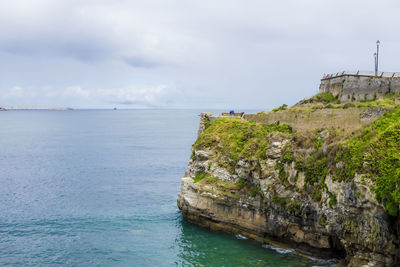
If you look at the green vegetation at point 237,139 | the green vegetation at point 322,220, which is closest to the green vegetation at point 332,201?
the green vegetation at point 322,220

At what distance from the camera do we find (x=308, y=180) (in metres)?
27.8

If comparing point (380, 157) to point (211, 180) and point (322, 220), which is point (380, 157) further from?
point (211, 180)

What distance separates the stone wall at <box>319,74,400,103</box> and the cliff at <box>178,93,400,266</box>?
1.26 m

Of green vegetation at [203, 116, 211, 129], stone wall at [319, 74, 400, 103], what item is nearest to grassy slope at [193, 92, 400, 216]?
stone wall at [319, 74, 400, 103]

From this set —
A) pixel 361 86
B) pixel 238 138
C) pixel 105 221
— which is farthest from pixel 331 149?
pixel 105 221

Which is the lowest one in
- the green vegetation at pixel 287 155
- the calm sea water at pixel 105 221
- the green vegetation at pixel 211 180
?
the calm sea water at pixel 105 221

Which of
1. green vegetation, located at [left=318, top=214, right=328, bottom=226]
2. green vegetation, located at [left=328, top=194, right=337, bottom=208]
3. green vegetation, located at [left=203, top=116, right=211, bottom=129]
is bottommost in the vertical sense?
green vegetation, located at [left=318, top=214, right=328, bottom=226]

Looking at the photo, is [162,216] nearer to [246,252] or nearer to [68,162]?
[246,252]

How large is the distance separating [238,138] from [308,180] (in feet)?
32.8

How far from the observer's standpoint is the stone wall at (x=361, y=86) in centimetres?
3709

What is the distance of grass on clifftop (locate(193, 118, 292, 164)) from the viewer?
3402cm

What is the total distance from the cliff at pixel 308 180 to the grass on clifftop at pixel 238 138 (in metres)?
0.11

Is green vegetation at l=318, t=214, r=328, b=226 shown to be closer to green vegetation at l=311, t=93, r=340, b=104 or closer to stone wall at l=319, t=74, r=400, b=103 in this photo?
stone wall at l=319, t=74, r=400, b=103

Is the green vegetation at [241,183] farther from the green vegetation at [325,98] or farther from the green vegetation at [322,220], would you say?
the green vegetation at [325,98]
